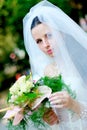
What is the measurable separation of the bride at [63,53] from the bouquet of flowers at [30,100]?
0.07 m

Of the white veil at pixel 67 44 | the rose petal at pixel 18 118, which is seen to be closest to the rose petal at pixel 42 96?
the rose petal at pixel 18 118

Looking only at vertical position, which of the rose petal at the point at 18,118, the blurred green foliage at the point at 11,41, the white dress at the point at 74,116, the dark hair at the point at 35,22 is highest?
the dark hair at the point at 35,22

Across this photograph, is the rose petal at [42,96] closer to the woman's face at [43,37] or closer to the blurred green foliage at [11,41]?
the woman's face at [43,37]

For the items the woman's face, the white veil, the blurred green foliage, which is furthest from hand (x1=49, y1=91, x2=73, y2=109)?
the blurred green foliage

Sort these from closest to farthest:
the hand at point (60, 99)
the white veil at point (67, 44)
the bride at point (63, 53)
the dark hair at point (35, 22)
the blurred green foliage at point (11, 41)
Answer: the hand at point (60, 99) → the bride at point (63, 53) → the white veil at point (67, 44) → the dark hair at point (35, 22) → the blurred green foliage at point (11, 41)

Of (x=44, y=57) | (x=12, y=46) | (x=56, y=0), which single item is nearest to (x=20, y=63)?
(x=12, y=46)

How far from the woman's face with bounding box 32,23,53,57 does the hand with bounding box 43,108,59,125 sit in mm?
570

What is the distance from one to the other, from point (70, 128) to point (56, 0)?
4.87 metres

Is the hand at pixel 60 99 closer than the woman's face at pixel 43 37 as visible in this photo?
Yes

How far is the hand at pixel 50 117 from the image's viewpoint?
531 centimetres

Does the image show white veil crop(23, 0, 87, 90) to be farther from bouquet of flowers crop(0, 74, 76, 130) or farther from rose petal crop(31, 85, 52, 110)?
rose petal crop(31, 85, 52, 110)

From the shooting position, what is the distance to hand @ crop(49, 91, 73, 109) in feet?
16.8

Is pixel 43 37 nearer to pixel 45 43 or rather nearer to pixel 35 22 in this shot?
pixel 45 43

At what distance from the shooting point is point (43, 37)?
560 centimetres
